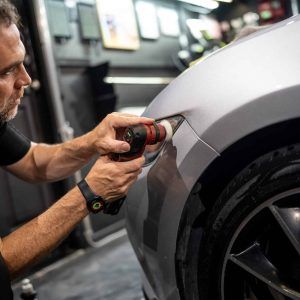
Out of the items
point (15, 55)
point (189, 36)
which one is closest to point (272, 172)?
point (15, 55)

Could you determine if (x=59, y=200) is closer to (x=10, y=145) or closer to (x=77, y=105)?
(x=10, y=145)

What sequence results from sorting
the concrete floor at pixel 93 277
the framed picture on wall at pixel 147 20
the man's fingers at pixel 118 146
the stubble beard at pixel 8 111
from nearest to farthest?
the man's fingers at pixel 118 146 < the stubble beard at pixel 8 111 < the concrete floor at pixel 93 277 < the framed picture on wall at pixel 147 20

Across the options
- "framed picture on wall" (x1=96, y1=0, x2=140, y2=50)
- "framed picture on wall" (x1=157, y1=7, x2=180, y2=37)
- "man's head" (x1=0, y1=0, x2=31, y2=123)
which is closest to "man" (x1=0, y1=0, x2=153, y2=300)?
"man's head" (x1=0, y1=0, x2=31, y2=123)

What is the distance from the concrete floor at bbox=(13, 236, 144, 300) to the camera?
A: 1.86 metres

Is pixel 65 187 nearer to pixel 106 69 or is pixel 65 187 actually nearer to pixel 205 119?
pixel 106 69

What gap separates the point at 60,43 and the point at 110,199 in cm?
208

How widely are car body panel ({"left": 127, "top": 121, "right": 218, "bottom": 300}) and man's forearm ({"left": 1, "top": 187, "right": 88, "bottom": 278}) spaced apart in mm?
161

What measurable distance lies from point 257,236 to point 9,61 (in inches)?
30.1

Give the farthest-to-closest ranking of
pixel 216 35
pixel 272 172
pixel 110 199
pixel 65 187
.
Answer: pixel 216 35 → pixel 65 187 → pixel 110 199 → pixel 272 172

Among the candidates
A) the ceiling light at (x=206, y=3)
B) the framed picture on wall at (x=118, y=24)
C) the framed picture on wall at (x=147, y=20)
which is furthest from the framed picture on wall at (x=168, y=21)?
the framed picture on wall at (x=118, y=24)

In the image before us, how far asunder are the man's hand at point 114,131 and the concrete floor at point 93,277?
0.96m

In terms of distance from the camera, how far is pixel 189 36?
4.42m

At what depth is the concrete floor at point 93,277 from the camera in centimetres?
186

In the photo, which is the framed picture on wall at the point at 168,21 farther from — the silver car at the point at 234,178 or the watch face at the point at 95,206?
the watch face at the point at 95,206
